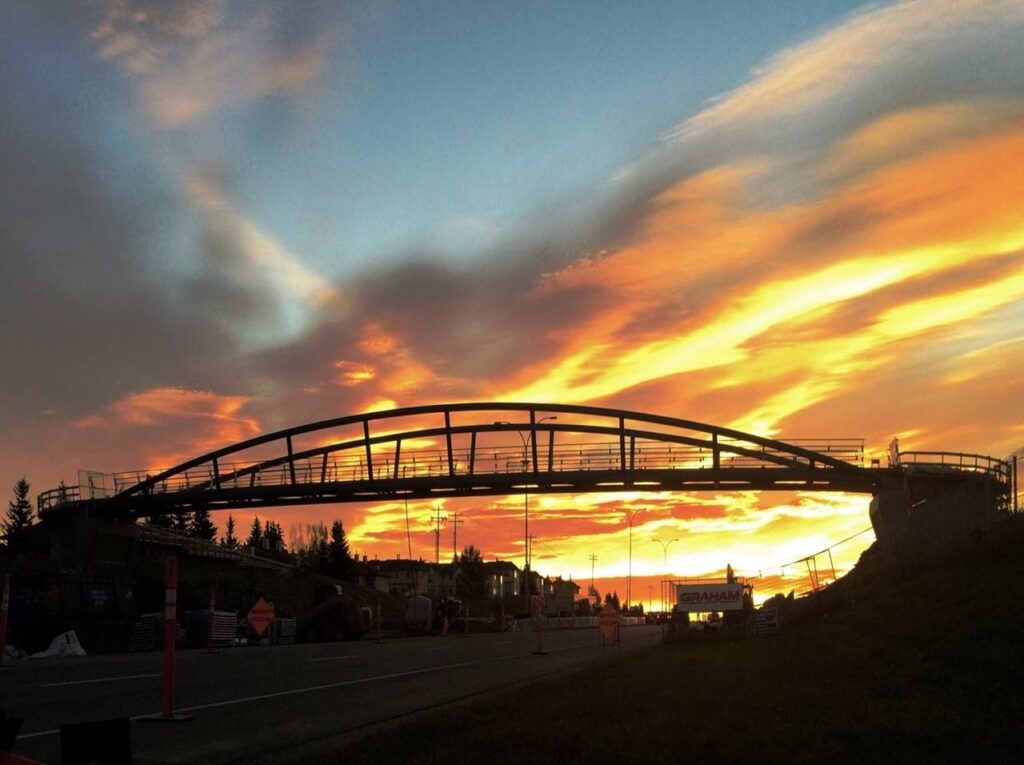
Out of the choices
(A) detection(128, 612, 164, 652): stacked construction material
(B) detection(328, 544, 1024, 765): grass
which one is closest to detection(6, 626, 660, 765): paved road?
(B) detection(328, 544, 1024, 765): grass

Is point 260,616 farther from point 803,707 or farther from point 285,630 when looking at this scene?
point 803,707

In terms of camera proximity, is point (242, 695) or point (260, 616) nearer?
point (242, 695)

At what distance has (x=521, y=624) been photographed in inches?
3374

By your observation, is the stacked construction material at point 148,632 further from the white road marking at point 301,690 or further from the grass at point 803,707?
the grass at point 803,707

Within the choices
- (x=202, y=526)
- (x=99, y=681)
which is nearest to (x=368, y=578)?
(x=202, y=526)

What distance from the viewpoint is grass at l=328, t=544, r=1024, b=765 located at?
8141 millimetres

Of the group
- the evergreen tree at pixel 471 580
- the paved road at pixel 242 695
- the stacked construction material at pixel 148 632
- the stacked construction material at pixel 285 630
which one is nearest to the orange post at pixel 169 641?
the paved road at pixel 242 695

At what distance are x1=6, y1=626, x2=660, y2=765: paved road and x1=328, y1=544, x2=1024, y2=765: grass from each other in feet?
3.81

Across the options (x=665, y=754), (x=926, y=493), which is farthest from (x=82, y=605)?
(x=926, y=493)

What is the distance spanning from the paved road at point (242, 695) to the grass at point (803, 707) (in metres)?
1.16

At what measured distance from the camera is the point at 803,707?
411 inches

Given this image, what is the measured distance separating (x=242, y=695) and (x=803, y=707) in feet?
24.9

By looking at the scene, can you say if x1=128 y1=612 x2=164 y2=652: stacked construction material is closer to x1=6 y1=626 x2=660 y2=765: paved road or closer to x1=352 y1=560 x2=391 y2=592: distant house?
x1=6 y1=626 x2=660 y2=765: paved road

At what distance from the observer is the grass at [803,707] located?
814 centimetres
